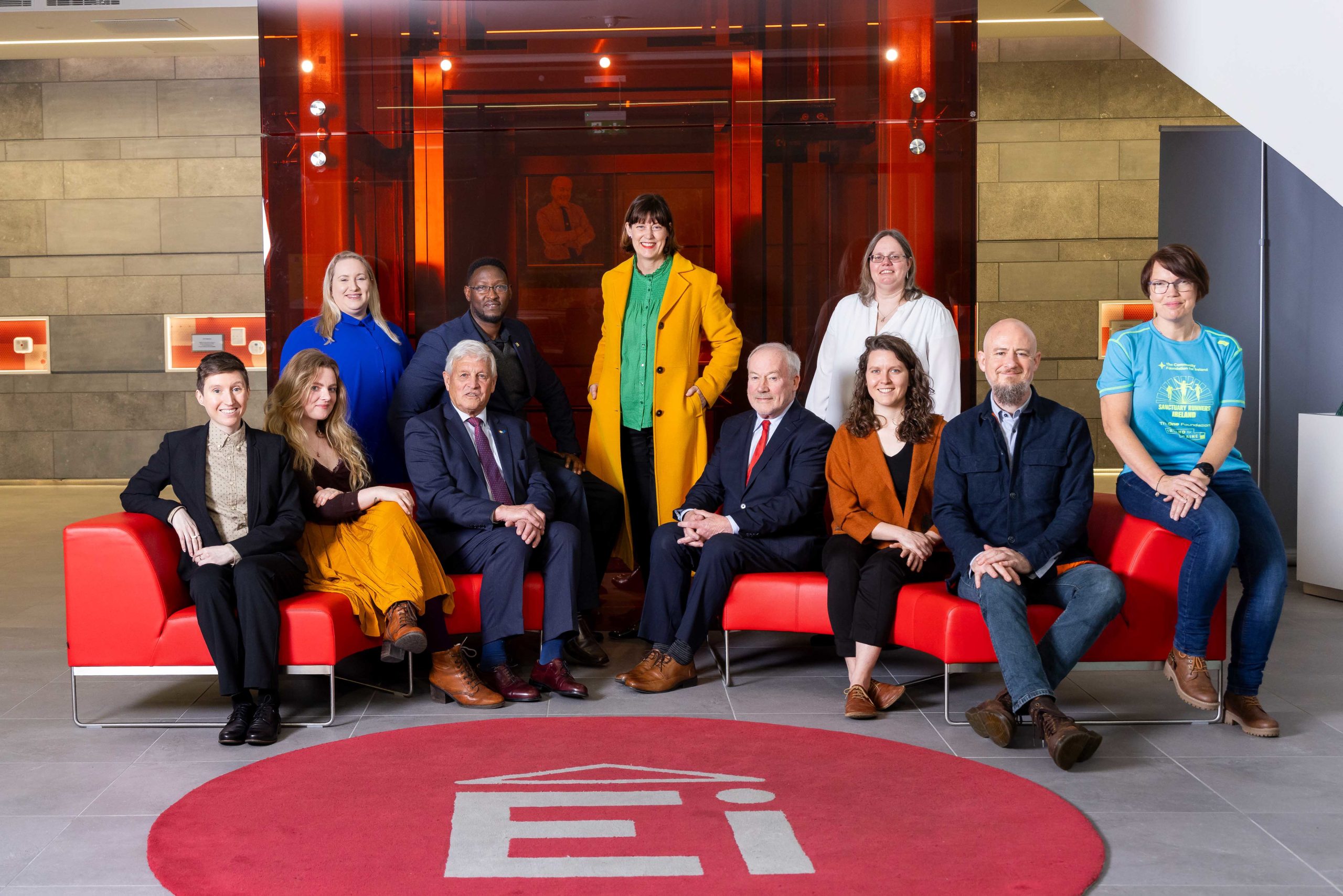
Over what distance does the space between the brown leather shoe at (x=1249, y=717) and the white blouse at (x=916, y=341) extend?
4.73ft

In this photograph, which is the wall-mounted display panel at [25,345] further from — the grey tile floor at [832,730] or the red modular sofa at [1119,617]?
the red modular sofa at [1119,617]

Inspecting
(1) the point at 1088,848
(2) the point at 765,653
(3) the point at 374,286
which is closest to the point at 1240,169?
(2) the point at 765,653

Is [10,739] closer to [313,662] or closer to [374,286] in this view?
[313,662]

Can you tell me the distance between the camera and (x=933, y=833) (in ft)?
9.29

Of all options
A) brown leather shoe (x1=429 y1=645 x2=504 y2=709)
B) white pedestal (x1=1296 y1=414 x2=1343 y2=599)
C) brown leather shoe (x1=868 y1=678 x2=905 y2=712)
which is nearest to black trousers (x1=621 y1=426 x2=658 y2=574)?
brown leather shoe (x1=429 y1=645 x2=504 y2=709)

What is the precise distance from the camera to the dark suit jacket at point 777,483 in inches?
170

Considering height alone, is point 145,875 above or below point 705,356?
below

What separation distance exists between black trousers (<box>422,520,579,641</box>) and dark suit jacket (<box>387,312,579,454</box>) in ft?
1.75

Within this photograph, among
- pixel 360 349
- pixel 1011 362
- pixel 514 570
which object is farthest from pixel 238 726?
pixel 1011 362

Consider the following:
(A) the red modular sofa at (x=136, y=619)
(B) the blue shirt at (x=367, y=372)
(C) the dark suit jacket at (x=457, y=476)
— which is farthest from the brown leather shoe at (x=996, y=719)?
(B) the blue shirt at (x=367, y=372)

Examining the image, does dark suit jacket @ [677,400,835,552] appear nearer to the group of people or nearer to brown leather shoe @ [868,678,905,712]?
the group of people

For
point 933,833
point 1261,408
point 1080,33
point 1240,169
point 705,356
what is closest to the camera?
point 933,833

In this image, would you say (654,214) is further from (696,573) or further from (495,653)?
(495,653)

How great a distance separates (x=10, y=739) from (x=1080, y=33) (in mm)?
9515
